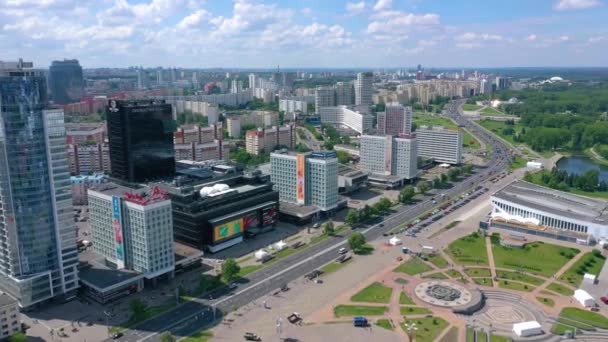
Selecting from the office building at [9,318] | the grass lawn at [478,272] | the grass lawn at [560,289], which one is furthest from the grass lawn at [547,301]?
the office building at [9,318]

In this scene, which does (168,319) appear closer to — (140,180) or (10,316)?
(10,316)

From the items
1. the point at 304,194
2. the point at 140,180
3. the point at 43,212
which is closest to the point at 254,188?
the point at 304,194

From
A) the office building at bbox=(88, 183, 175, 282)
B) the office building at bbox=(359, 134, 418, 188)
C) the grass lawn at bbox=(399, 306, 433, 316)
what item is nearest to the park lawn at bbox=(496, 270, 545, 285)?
the grass lawn at bbox=(399, 306, 433, 316)

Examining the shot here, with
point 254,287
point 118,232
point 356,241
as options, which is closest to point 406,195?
point 356,241

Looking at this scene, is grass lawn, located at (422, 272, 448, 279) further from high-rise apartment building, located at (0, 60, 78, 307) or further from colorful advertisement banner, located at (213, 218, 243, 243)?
high-rise apartment building, located at (0, 60, 78, 307)

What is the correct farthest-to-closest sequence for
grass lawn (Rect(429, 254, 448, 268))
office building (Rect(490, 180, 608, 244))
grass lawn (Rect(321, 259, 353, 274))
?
office building (Rect(490, 180, 608, 244))
grass lawn (Rect(429, 254, 448, 268))
grass lawn (Rect(321, 259, 353, 274))

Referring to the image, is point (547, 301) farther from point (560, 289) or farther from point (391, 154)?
point (391, 154)

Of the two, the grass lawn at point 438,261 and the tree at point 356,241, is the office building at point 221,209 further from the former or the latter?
the grass lawn at point 438,261
